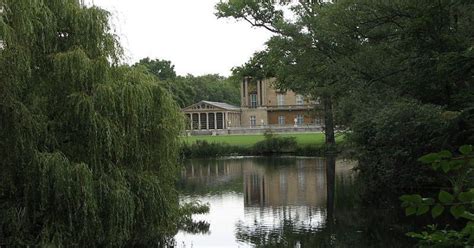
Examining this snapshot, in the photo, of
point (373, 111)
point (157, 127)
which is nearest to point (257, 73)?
point (373, 111)

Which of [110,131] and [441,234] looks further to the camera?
[110,131]

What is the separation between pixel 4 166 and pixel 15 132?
68 cm

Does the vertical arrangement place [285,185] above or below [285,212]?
above

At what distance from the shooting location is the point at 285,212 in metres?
17.8

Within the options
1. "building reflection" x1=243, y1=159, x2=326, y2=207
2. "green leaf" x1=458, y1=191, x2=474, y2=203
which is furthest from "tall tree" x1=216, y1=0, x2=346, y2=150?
"green leaf" x1=458, y1=191, x2=474, y2=203

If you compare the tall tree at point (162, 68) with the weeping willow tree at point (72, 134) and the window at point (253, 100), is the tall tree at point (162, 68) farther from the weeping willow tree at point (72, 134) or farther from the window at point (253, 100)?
the weeping willow tree at point (72, 134)

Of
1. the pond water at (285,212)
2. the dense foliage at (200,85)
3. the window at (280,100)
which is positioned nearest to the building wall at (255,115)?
the window at (280,100)

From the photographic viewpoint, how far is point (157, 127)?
38.7 ft

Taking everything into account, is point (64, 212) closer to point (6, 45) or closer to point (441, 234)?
point (6, 45)

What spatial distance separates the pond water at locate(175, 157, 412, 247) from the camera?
13672mm

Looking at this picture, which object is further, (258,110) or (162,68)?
(162,68)

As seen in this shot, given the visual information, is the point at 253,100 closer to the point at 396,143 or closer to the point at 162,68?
the point at 162,68

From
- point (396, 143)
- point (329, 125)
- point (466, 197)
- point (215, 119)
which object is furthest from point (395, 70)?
point (215, 119)

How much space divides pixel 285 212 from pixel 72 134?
30.7 ft
